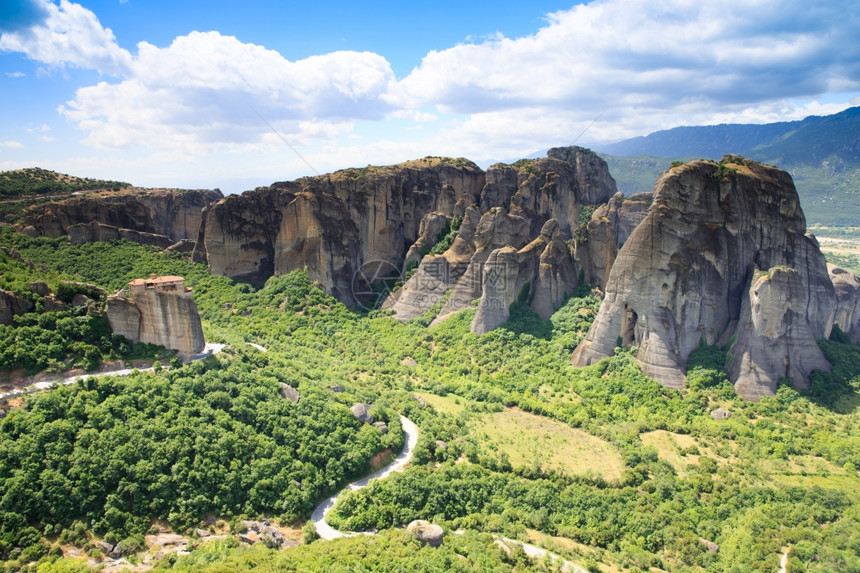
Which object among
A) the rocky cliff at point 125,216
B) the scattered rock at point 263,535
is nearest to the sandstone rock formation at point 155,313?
the scattered rock at point 263,535

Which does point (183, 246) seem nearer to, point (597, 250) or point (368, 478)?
point (368, 478)

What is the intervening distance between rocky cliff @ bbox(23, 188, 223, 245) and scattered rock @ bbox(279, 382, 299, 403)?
38.5 m

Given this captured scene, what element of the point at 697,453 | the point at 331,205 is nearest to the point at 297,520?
the point at 697,453

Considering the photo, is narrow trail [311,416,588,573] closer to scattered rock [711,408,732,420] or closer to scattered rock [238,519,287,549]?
scattered rock [238,519,287,549]

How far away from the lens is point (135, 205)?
212 feet

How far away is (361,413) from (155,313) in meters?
13.1

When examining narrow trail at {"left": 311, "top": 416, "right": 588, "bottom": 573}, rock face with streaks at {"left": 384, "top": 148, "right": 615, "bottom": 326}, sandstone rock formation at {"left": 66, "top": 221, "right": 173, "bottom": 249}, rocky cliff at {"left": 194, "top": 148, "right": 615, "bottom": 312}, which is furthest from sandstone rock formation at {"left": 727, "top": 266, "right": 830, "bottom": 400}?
sandstone rock formation at {"left": 66, "top": 221, "right": 173, "bottom": 249}

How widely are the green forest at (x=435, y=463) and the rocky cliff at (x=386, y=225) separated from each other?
14.2m

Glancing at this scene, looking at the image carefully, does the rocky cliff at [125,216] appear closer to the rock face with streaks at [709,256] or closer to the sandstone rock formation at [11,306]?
the sandstone rock formation at [11,306]

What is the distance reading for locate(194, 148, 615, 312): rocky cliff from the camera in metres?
54.6

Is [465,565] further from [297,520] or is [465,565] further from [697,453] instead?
[697,453]

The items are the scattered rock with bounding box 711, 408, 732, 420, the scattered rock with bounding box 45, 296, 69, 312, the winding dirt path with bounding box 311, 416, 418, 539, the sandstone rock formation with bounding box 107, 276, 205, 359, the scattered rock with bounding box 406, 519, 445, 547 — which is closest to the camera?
the scattered rock with bounding box 406, 519, 445, 547

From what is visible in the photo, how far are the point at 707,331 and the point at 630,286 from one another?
6112 millimetres

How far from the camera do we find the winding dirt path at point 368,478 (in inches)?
1056
